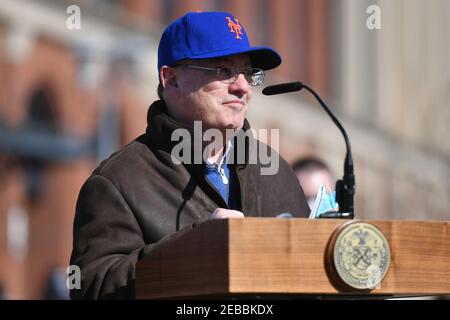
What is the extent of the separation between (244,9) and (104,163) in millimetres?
36662

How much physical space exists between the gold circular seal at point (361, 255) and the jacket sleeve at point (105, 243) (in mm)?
555

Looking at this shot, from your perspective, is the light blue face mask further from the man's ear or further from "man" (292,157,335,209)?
"man" (292,157,335,209)

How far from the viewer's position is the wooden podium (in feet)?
11.9

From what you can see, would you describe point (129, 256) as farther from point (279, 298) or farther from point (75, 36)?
point (75, 36)

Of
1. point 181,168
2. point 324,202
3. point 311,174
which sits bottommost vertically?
point 311,174

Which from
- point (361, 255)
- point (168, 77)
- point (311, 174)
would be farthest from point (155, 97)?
point (361, 255)

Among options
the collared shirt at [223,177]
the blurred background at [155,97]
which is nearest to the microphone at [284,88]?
the collared shirt at [223,177]

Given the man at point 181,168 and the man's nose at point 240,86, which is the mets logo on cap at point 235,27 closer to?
the man at point 181,168

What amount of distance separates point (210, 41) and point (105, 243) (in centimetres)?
74

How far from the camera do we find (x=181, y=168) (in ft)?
14.9

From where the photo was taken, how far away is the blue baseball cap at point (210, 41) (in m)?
4.46

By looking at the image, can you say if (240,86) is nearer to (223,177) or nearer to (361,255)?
(223,177)

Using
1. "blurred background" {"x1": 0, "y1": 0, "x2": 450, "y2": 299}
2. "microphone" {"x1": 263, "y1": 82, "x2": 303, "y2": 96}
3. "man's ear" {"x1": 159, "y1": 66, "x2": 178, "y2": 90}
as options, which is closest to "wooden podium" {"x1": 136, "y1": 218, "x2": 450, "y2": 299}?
"microphone" {"x1": 263, "y1": 82, "x2": 303, "y2": 96}
